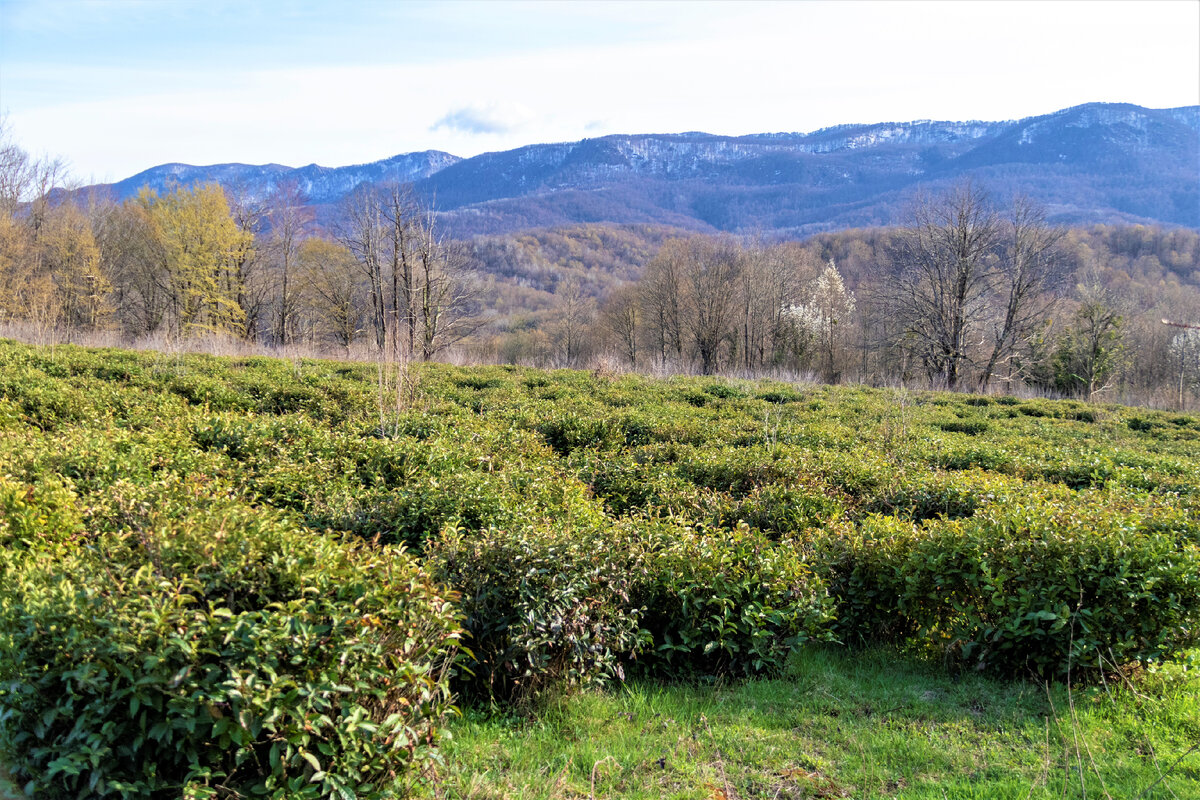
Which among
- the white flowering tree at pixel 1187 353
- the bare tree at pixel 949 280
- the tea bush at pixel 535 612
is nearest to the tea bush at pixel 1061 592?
the tea bush at pixel 535 612

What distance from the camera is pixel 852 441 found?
9.66m

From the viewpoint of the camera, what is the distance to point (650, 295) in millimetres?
48250

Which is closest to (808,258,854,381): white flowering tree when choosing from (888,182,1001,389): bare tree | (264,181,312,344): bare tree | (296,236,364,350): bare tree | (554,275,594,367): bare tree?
(888,182,1001,389): bare tree

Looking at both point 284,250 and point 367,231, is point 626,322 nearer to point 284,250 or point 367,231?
point 367,231

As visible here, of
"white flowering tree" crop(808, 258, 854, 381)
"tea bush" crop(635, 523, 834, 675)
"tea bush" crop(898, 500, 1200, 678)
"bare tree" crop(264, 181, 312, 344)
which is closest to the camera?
"tea bush" crop(898, 500, 1200, 678)

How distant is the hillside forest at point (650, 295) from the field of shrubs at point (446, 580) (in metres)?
15.5

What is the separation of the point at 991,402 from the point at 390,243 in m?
27.2

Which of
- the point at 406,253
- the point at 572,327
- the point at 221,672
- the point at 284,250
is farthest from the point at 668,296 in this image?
the point at 221,672

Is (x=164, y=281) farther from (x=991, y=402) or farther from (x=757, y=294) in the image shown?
(x=991, y=402)

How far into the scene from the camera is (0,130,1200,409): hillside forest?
3219 centimetres

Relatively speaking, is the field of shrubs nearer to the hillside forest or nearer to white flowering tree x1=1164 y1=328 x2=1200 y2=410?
the hillside forest

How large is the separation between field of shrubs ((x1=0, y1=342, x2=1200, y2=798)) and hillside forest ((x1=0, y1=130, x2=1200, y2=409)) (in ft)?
50.9

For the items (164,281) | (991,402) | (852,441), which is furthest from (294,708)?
(164,281)

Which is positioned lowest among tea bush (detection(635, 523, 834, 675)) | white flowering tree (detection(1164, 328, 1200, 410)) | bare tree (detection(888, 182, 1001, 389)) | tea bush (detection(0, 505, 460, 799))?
white flowering tree (detection(1164, 328, 1200, 410))
